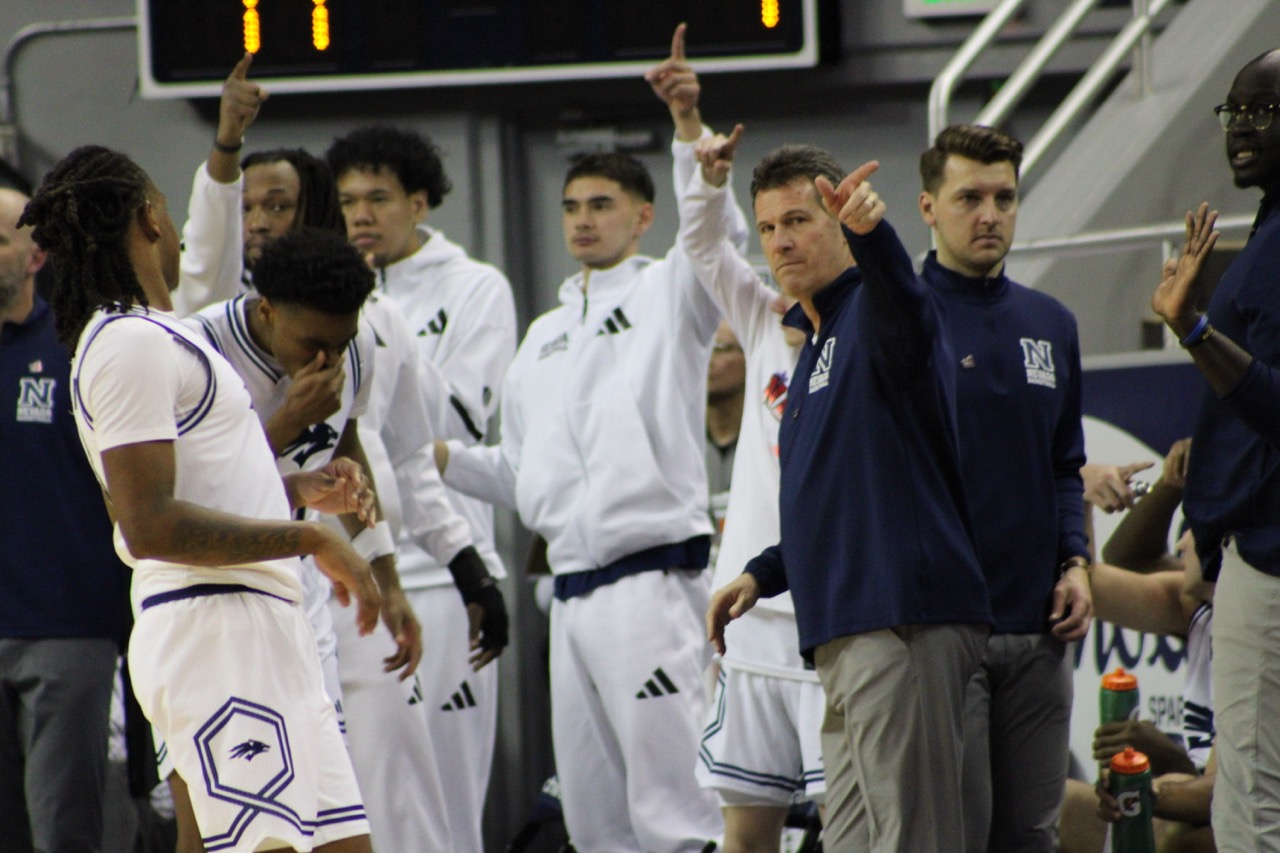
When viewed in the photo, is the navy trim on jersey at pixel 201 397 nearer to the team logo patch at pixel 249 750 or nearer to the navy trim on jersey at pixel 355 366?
the team logo patch at pixel 249 750

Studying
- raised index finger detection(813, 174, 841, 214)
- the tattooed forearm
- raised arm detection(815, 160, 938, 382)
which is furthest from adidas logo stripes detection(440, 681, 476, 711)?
raised index finger detection(813, 174, 841, 214)

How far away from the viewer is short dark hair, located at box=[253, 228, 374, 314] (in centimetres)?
404

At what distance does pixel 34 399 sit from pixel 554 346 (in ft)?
5.94

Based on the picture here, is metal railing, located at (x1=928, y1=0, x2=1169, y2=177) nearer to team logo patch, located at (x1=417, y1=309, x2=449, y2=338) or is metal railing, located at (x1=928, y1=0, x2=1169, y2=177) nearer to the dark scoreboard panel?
the dark scoreboard panel

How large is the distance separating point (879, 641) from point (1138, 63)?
4.40m

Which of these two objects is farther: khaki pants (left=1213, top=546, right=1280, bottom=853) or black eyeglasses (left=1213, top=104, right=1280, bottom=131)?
black eyeglasses (left=1213, top=104, right=1280, bottom=131)

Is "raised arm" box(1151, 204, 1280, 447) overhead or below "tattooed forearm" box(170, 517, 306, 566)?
overhead

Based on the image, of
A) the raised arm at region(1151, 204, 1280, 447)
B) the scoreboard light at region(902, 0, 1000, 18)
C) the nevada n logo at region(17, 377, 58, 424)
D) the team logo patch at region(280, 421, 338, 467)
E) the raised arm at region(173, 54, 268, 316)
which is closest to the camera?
the raised arm at region(1151, 204, 1280, 447)

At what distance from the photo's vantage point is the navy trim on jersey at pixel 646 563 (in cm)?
582

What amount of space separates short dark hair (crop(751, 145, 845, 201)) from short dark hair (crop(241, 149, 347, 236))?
160cm

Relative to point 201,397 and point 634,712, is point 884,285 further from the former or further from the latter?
point 634,712

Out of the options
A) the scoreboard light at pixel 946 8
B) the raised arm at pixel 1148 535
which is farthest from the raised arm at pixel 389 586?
the scoreboard light at pixel 946 8

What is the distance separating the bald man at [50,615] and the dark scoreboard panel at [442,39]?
9.85 feet

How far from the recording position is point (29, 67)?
9.12 m
